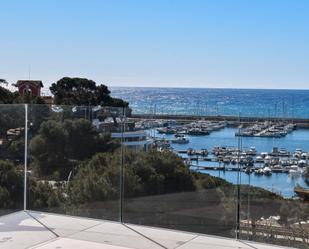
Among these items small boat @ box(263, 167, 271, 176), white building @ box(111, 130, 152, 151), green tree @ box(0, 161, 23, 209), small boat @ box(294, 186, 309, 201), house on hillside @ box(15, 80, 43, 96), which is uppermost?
house on hillside @ box(15, 80, 43, 96)

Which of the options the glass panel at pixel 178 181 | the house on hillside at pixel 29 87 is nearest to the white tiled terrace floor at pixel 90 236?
the glass panel at pixel 178 181

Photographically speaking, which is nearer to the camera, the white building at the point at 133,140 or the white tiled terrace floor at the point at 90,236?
the white tiled terrace floor at the point at 90,236

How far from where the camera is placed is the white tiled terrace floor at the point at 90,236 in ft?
15.0

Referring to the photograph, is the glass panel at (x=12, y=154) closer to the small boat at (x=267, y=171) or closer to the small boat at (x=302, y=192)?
the small boat at (x=267, y=171)

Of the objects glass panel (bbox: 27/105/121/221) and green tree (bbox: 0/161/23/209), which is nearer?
glass panel (bbox: 27/105/121/221)

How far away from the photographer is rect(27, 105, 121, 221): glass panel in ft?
18.3

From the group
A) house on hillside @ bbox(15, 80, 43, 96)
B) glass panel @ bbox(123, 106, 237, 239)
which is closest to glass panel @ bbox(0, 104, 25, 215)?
glass panel @ bbox(123, 106, 237, 239)

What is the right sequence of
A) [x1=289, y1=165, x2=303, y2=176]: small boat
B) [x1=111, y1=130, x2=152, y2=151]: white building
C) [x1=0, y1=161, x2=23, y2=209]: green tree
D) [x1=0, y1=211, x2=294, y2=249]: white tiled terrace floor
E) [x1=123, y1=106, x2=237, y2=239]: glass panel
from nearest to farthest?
[x1=0, y1=211, x2=294, y2=249]: white tiled terrace floor, [x1=289, y1=165, x2=303, y2=176]: small boat, [x1=123, y1=106, x2=237, y2=239]: glass panel, [x1=111, y1=130, x2=152, y2=151]: white building, [x1=0, y1=161, x2=23, y2=209]: green tree

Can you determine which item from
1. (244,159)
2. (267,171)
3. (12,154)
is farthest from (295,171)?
(12,154)

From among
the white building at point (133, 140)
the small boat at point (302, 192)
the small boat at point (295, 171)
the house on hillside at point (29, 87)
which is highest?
the house on hillside at point (29, 87)

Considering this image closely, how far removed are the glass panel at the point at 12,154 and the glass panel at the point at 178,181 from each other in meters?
1.20

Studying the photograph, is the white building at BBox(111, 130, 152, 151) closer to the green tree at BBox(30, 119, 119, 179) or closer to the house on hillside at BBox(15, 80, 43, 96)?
the green tree at BBox(30, 119, 119, 179)

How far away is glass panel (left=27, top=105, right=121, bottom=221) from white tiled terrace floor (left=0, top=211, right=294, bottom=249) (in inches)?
7.7

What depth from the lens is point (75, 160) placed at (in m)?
5.69
